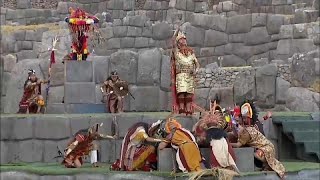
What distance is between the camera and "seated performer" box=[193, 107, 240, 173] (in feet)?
26.2

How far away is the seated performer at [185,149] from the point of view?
791cm

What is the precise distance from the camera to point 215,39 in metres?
21.2

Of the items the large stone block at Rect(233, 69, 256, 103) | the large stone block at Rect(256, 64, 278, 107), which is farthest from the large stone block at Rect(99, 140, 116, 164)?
the large stone block at Rect(256, 64, 278, 107)

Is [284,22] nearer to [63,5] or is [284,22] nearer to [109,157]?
[63,5]

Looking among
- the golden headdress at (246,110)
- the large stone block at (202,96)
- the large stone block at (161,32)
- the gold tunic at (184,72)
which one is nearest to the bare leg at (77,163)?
the gold tunic at (184,72)

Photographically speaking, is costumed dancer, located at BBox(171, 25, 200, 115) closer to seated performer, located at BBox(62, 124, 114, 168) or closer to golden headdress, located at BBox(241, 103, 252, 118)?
golden headdress, located at BBox(241, 103, 252, 118)

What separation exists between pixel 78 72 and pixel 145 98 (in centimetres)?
274

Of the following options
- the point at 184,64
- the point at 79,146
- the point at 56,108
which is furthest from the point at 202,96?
the point at 79,146

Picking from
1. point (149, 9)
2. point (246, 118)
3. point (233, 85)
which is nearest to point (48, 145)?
point (246, 118)

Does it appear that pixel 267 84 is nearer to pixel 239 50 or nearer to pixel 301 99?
pixel 301 99

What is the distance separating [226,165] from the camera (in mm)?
7965

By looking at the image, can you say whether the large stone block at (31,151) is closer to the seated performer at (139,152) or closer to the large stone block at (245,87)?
the seated performer at (139,152)

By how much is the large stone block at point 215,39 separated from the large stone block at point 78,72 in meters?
8.89

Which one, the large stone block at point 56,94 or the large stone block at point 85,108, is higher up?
the large stone block at point 56,94
